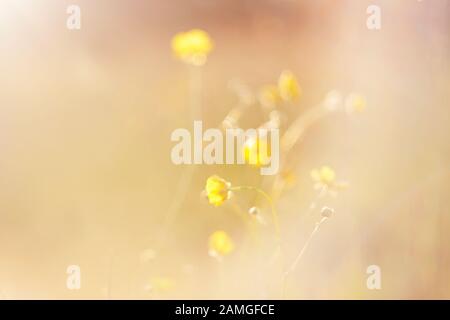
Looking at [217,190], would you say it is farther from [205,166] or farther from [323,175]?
[323,175]

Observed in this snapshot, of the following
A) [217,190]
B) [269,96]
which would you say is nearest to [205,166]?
[217,190]

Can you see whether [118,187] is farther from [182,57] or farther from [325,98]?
[325,98]

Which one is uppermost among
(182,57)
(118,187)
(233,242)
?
(182,57)

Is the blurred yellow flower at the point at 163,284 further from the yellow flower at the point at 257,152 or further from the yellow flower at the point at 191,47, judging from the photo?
the yellow flower at the point at 191,47

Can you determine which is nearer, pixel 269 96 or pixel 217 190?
pixel 217 190

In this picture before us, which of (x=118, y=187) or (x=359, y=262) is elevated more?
(x=118, y=187)
